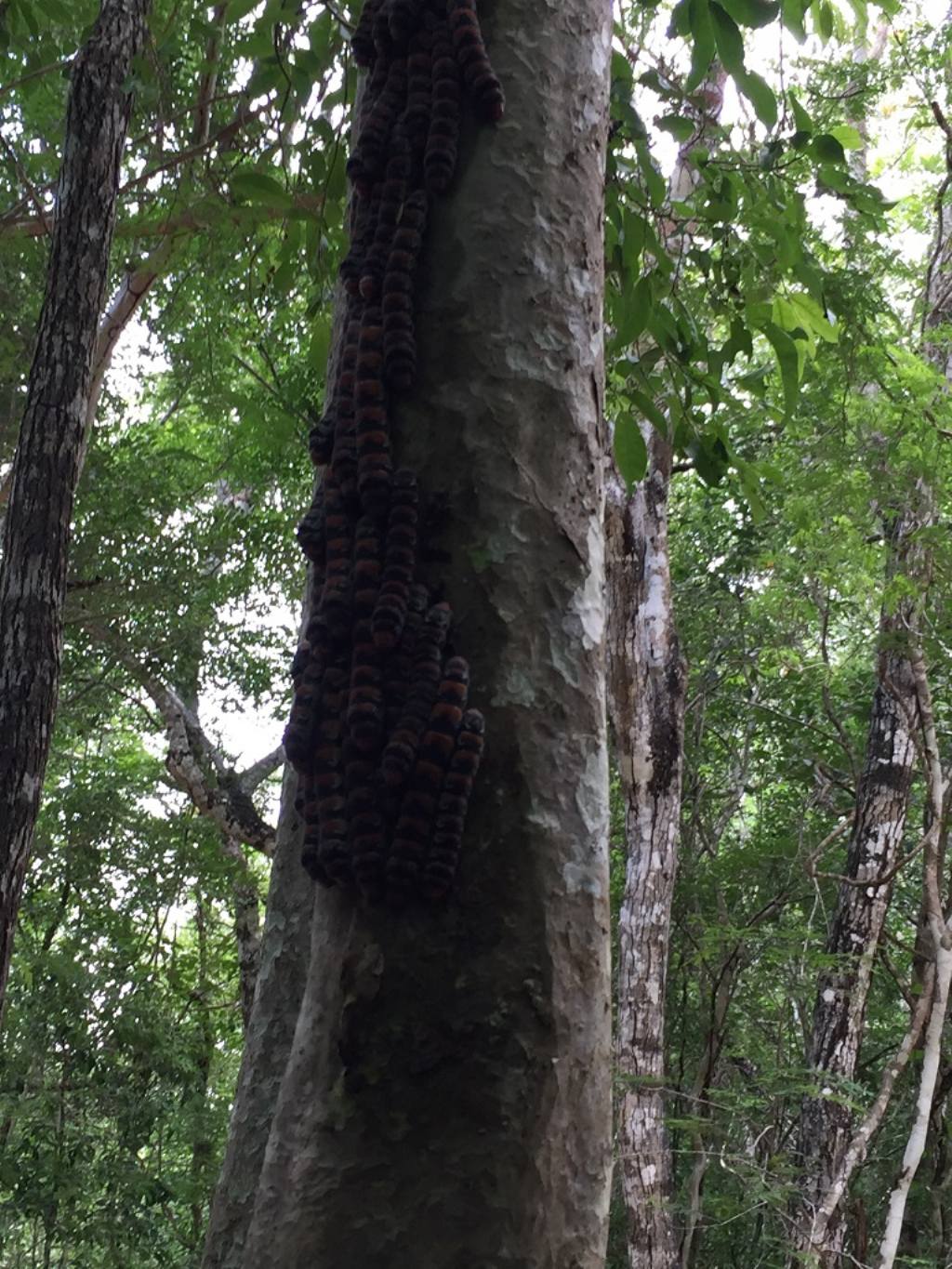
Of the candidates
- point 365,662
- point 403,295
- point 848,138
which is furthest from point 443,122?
point 848,138

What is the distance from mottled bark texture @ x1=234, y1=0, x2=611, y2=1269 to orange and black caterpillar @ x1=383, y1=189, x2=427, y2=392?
0.01 metres

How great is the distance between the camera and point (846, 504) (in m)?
5.44

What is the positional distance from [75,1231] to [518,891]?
22.9 ft

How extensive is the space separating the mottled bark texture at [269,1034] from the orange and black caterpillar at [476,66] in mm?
588

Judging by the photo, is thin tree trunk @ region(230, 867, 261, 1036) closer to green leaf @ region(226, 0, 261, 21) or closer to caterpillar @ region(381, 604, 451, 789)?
green leaf @ region(226, 0, 261, 21)

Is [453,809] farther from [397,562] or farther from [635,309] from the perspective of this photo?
[635,309]

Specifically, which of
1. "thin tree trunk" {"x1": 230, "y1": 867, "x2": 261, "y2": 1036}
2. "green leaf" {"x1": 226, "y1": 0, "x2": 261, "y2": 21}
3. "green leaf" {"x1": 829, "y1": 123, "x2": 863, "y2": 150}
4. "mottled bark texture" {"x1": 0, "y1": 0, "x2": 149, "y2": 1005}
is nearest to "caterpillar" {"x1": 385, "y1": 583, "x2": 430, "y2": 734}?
"green leaf" {"x1": 226, "y1": 0, "x2": 261, "y2": 21}

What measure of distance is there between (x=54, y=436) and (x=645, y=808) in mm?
3733

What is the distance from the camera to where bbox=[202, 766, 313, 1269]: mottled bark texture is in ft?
3.32

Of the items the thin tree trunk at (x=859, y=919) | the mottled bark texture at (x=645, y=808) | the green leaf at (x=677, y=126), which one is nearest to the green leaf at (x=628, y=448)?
the green leaf at (x=677, y=126)

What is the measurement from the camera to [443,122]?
40.1 inches

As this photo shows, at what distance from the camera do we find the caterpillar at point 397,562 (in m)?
0.87

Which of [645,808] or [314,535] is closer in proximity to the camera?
[314,535]

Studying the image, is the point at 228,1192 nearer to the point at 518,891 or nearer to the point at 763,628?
the point at 518,891
